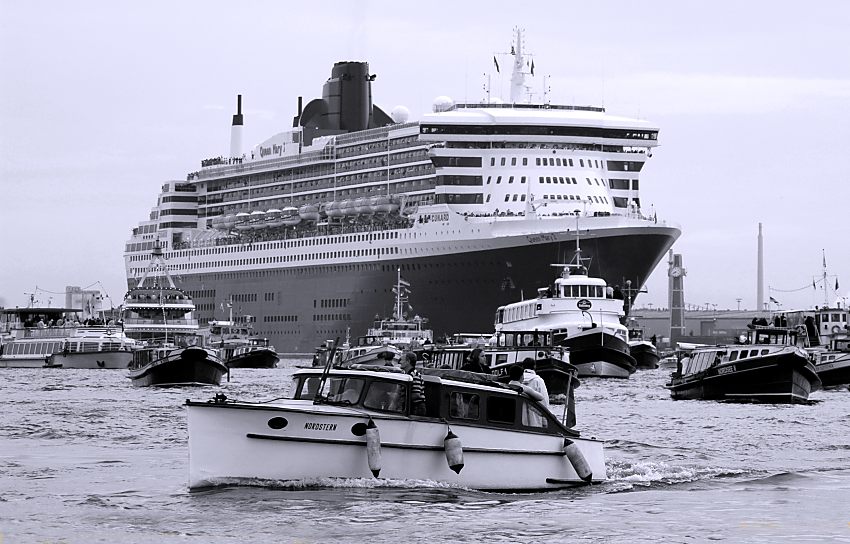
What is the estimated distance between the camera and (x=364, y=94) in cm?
12731

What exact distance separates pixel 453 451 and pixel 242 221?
10315 centimetres

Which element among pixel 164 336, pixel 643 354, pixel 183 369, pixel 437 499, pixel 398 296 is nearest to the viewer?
pixel 437 499

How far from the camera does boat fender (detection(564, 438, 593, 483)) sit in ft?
77.4

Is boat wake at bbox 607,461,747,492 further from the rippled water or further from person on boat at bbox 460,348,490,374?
person on boat at bbox 460,348,490,374

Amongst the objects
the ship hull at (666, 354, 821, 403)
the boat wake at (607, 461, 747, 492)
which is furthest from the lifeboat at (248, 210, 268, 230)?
the boat wake at (607, 461, 747, 492)

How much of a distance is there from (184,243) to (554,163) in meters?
44.4

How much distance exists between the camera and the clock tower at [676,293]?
131 meters

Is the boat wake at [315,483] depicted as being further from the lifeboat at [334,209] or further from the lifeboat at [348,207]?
the lifeboat at [334,209]

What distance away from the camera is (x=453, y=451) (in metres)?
22.0

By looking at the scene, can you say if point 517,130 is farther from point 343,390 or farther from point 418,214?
point 343,390

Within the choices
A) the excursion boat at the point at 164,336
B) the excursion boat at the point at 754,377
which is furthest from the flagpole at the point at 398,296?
the excursion boat at the point at 754,377

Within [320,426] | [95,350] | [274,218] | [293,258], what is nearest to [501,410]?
[320,426]

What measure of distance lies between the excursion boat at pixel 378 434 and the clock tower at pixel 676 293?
10829 centimetres

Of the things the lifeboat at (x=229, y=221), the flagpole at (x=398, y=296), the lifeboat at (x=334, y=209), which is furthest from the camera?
the lifeboat at (x=229, y=221)
